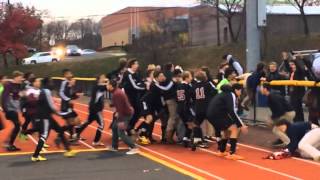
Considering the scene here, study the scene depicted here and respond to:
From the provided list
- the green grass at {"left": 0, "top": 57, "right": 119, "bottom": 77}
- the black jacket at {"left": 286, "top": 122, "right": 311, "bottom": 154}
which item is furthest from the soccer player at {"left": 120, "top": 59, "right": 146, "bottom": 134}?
the green grass at {"left": 0, "top": 57, "right": 119, "bottom": 77}

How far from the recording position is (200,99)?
13.5m

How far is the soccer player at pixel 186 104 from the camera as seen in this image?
13.8 m

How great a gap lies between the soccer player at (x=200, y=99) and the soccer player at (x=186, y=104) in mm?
199

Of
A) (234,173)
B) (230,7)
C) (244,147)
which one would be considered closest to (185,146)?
(244,147)

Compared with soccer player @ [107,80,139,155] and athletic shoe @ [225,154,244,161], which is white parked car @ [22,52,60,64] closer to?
soccer player @ [107,80,139,155]

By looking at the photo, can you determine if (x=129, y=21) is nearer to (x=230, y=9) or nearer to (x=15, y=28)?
(x=230, y=9)

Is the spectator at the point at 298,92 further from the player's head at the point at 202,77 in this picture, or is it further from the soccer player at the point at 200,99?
the player's head at the point at 202,77

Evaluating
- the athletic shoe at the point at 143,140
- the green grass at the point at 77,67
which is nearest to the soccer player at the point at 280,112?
the athletic shoe at the point at 143,140

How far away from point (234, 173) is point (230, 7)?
5304cm

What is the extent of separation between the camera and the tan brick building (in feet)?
331

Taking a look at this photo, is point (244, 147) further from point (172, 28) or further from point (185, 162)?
point (172, 28)

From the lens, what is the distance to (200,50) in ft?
191

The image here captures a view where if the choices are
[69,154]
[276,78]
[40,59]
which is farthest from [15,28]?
[69,154]

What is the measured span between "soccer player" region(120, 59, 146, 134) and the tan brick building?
78687 millimetres
